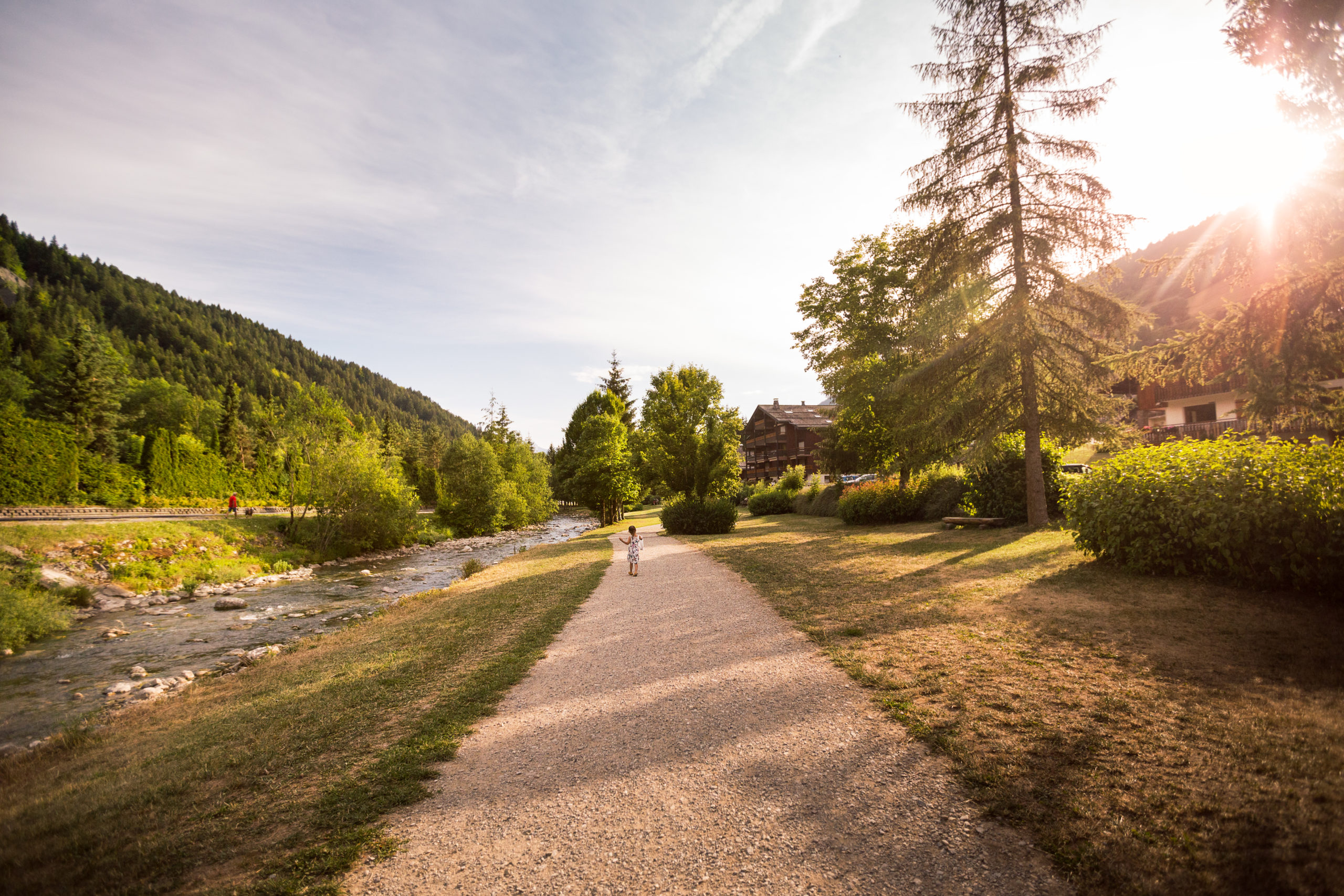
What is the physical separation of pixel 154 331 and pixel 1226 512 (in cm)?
17260

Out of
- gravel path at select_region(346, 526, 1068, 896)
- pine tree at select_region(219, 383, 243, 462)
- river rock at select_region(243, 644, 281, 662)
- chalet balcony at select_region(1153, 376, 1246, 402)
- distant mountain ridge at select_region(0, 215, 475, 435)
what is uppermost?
distant mountain ridge at select_region(0, 215, 475, 435)

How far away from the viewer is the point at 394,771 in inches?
164

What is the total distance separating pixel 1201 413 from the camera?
94.8 feet

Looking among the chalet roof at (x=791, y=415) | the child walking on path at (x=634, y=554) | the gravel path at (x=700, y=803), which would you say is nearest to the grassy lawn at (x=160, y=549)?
the child walking on path at (x=634, y=554)

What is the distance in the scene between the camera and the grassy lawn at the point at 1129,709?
276 centimetres

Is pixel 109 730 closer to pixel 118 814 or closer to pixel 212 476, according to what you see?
pixel 118 814

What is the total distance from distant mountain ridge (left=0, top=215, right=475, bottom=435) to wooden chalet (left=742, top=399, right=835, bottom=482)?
77.1m

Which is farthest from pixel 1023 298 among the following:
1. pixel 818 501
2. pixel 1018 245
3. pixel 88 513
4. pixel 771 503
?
pixel 88 513

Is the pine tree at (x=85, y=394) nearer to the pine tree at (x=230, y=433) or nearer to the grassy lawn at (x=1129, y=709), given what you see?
the pine tree at (x=230, y=433)

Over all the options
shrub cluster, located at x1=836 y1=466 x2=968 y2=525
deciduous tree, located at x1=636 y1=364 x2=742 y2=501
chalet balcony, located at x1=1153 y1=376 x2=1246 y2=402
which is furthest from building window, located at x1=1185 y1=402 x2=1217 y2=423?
deciduous tree, located at x1=636 y1=364 x2=742 y2=501

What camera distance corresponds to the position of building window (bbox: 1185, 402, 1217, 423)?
2819 cm

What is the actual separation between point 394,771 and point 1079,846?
4523 mm

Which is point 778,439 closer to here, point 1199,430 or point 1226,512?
point 1199,430

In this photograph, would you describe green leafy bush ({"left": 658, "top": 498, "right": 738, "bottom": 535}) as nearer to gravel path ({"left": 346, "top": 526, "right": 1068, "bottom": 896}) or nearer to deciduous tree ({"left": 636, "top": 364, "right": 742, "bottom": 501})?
deciduous tree ({"left": 636, "top": 364, "right": 742, "bottom": 501})
